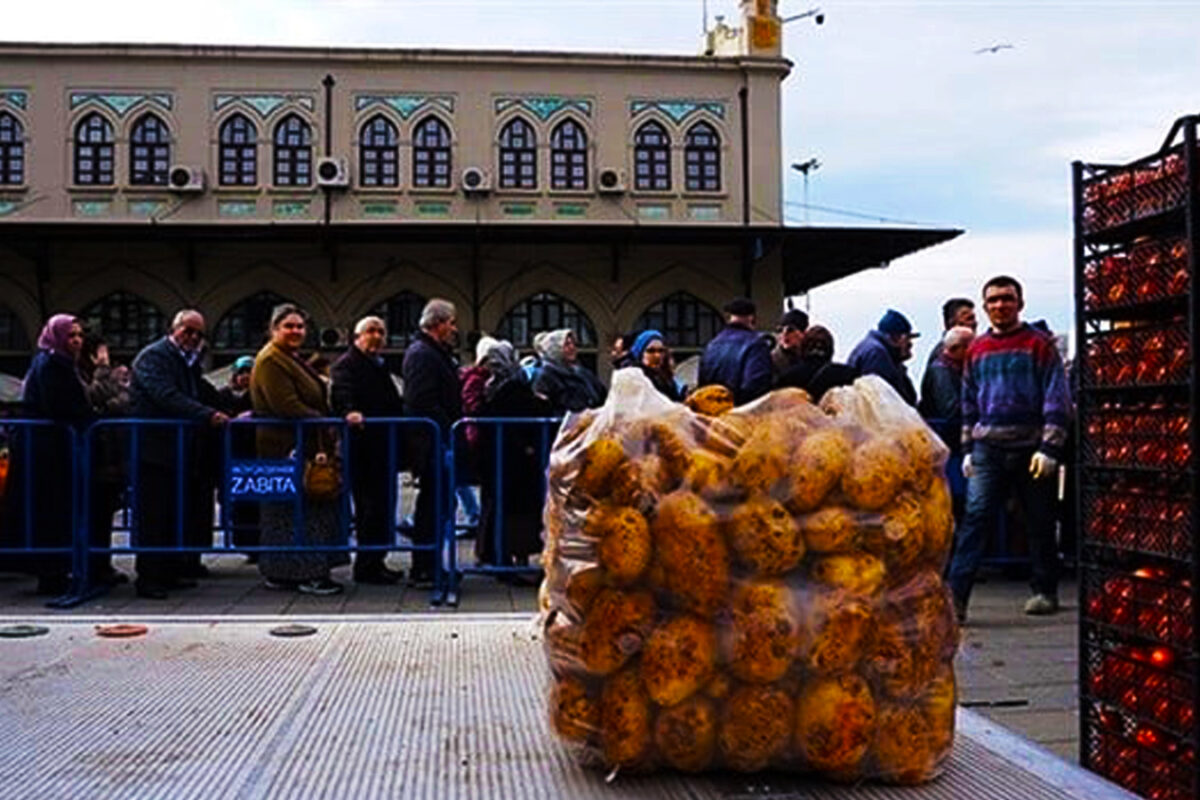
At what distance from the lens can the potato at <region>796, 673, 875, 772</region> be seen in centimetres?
210

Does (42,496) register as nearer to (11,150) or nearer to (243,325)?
(243,325)

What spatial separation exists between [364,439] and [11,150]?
3013 centimetres

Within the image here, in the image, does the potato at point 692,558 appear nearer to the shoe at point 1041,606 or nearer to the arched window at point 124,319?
the shoe at point 1041,606

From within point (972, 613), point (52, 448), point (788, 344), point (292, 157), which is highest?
point (292, 157)

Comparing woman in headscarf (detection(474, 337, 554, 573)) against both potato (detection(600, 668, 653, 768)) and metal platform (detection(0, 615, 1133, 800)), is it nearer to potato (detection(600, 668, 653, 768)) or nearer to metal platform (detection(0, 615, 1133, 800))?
metal platform (detection(0, 615, 1133, 800))

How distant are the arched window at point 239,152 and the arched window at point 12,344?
21.2 ft

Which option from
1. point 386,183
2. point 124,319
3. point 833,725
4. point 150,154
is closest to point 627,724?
point 833,725

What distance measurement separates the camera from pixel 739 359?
8484mm

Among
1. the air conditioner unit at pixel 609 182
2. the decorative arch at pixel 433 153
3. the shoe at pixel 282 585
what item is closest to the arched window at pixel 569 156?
the air conditioner unit at pixel 609 182

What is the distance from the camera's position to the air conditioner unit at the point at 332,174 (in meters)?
34.3

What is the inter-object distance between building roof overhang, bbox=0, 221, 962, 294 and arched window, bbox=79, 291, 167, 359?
1786 mm

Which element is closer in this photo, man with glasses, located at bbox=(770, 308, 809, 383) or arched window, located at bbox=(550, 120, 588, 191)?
man with glasses, located at bbox=(770, 308, 809, 383)

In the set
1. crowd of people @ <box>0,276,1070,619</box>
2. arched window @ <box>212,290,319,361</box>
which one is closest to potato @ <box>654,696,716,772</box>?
crowd of people @ <box>0,276,1070,619</box>

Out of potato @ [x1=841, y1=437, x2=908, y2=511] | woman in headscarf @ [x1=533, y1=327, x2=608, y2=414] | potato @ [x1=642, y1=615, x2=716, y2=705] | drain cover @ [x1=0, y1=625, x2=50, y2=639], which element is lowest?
drain cover @ [x1=0, y1=625, x2=50, y2=639]
